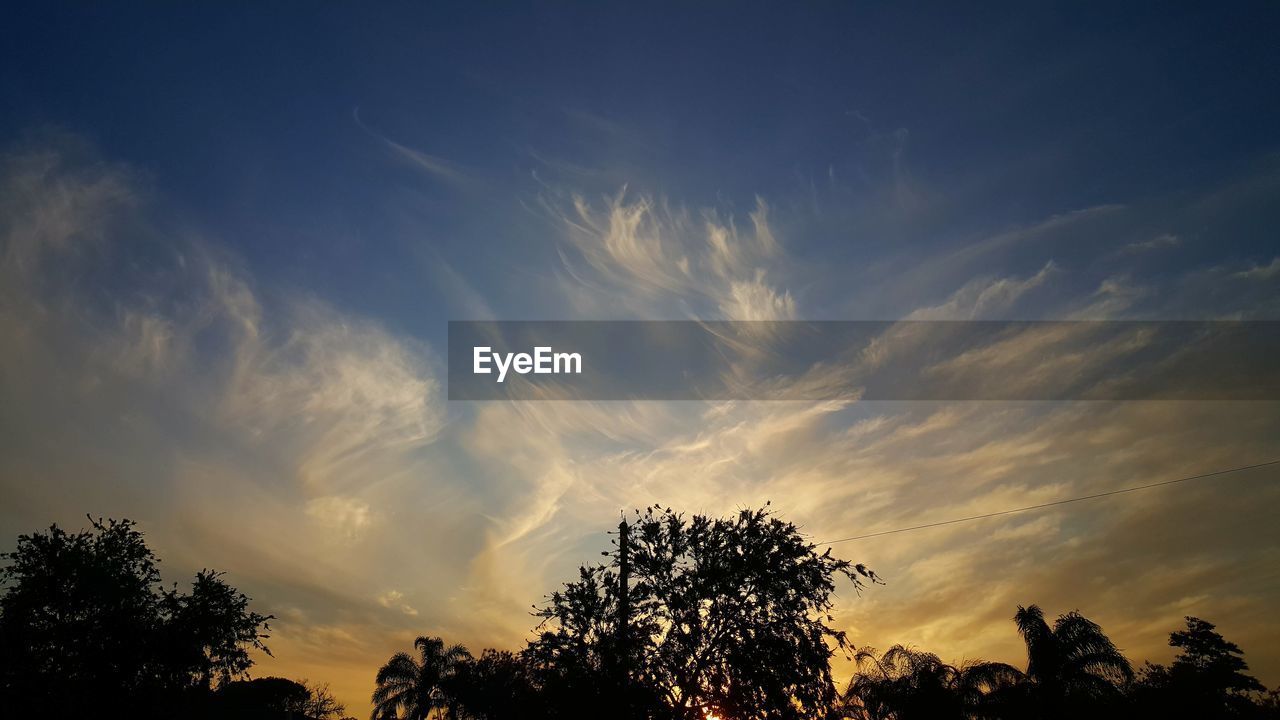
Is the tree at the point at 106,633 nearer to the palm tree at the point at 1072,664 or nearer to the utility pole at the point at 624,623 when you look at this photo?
the utility pole at the point at 624,623

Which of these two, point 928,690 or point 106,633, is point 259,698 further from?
point 928,690

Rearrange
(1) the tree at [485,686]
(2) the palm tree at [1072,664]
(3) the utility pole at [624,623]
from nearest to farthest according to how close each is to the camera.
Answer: (3) the utility pole at [624,623]
(2) the palm tree at [1072,664]
(1) the tree at [485,686]

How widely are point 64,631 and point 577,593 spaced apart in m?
24.6

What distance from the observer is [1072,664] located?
35.3 metres

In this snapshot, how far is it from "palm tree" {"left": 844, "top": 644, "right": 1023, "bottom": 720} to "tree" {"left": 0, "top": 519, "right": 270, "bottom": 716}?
33791 mm

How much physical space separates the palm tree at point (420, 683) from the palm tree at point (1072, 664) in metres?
44.9

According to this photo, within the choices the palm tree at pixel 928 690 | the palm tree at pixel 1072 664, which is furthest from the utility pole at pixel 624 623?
the palm tree at pixel 1072 664

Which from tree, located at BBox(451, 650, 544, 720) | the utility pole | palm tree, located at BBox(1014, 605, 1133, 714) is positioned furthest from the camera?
tree, located at BBox(451, 650, 544, 720)

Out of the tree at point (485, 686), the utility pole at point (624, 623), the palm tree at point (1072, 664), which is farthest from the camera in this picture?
the tree at point (485, 686)

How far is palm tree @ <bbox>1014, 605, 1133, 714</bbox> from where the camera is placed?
34031 mm

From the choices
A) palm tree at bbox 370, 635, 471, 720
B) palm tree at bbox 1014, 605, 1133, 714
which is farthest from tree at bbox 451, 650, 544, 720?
palm tree at bbox 1014, 605, 1133, 714

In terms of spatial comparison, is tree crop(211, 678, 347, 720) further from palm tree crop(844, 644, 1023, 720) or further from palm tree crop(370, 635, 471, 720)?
palm tree crop(844, 644, 1023, 720)

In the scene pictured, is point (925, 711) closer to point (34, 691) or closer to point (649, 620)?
point (649, 620)

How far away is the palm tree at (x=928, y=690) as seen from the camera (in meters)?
34.5
